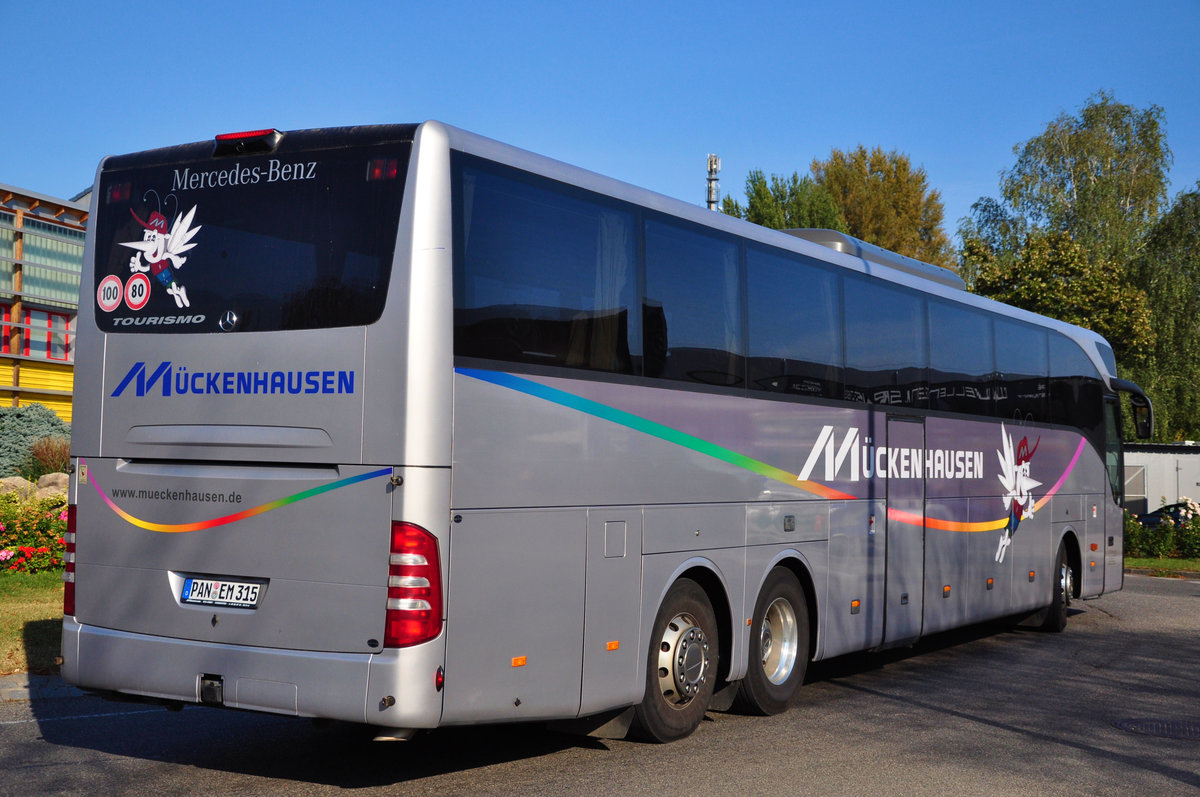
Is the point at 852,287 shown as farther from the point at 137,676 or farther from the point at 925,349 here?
the point at 137,676

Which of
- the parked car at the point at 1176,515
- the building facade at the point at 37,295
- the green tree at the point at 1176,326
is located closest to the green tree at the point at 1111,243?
the green tree at the point at 1176,326

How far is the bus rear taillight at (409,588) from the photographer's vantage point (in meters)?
6.50

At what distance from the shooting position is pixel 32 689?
967 cm

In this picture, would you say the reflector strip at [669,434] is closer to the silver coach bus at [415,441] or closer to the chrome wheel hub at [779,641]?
the silver coach bus at [415,441]

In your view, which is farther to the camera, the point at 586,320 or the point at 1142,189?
the point at 1142,189

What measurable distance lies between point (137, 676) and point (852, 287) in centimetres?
684

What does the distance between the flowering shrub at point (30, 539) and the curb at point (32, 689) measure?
5.50m

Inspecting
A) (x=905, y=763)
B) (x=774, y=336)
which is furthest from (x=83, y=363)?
(x=905, y=763)

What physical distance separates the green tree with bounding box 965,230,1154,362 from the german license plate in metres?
35.3

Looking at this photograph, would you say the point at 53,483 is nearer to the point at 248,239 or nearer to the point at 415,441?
the point at 248,239

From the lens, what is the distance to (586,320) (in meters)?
7.78

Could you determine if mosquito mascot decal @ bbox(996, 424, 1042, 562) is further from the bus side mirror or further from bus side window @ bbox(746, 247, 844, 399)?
bus side window @ bbox(746, 247, 844, 399)

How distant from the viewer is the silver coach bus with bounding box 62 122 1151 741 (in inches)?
261

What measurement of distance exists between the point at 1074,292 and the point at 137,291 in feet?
117
